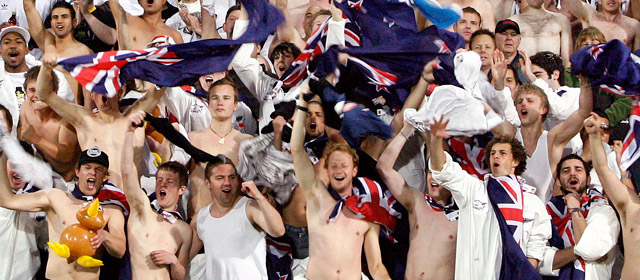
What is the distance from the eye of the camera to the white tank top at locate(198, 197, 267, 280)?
861cm

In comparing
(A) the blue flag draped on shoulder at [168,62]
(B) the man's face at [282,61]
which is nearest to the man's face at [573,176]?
(A) the blue flag draped on shoulder at [168,62]

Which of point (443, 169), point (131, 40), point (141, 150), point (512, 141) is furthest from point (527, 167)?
point (131, 40)

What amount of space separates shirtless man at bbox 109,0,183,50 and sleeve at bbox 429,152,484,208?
10.9 ft

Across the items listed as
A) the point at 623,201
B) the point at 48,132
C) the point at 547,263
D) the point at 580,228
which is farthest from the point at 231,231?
the point at 623,201

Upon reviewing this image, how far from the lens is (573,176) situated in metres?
8.55

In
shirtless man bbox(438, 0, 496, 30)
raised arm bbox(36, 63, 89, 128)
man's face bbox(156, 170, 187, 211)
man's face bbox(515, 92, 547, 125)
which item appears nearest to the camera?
man's face bbox(156, 170, 187, 211)

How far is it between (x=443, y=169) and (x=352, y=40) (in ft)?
4.86

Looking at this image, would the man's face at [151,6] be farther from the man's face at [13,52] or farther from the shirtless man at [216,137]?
the shirtless man at [216,137]

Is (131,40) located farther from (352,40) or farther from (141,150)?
(352,40)

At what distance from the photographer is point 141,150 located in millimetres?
9141

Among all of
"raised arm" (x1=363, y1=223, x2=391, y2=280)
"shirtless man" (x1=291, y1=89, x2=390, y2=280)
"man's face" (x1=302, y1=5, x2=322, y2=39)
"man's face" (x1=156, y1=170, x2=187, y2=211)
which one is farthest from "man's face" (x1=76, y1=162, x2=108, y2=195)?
"man's face" (x1=302, y1=5, x2=322, y2=39)

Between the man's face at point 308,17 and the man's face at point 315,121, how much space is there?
1.86m

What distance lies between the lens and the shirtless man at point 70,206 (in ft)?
28.3

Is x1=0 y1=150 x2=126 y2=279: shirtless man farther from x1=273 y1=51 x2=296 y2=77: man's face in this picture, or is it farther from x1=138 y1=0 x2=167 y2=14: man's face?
x1=138 y1=0 x2=167 y2=14: man's face
